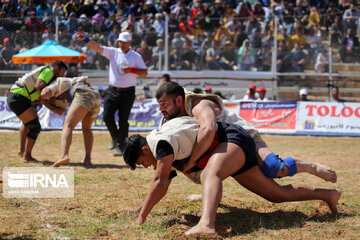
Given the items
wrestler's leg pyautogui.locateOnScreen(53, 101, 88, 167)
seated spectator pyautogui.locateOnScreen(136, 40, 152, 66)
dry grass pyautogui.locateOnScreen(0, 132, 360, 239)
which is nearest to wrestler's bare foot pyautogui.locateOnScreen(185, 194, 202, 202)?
dry grass pyautogui.locateOnScreen(0, 132, 360, 239)

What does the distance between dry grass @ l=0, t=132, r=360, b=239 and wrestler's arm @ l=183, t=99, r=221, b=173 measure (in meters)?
0.60

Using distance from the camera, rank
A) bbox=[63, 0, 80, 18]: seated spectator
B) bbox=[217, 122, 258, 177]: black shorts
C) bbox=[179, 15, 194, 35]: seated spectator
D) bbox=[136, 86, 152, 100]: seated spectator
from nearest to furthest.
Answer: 1. bbox=[217, 122, 258, 177]: black shorts
2. bbox=[136, 86, 152, 100]: seated spectator
3. bbox=[179, 15, 194, 35]: seated spectator
4. bbox=[63, 0, 80, 18]: seated spectator

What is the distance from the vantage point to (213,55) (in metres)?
14.4

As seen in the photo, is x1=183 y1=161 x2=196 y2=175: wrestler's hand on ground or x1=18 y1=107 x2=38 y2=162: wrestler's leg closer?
x1=183 y1=161 x2=196 y2=175: wrestler's hand on ground

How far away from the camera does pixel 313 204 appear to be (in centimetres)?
509

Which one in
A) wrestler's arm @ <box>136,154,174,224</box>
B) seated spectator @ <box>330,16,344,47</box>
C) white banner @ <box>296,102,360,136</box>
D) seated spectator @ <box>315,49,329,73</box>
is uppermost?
seated spectator @ <box>330,16,344,47</box>

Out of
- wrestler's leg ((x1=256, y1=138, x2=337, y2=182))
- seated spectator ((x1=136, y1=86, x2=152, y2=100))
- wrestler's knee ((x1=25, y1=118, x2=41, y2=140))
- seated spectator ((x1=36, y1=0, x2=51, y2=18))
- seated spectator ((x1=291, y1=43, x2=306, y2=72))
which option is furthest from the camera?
seated spectator ((x1=36, y1=0, x2=51, y2=18))

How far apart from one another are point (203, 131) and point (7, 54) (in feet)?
35.5

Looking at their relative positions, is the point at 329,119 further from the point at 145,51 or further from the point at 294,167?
the point at 294,167

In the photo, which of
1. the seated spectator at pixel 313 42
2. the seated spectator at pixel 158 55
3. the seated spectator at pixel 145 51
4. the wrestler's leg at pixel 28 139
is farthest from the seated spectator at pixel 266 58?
the wrestler's leg at pixel 28 139

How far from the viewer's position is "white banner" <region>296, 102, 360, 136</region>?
12.2 m

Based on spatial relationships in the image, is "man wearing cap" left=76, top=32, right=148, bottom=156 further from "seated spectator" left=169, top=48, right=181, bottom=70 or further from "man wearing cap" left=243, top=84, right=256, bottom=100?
"seated spectator" left=169, top=48, right=181, bottom=70

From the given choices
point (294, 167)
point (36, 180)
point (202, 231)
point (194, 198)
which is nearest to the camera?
point (202, 231)

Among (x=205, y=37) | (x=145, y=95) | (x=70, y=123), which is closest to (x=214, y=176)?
(x=70, y=123)
